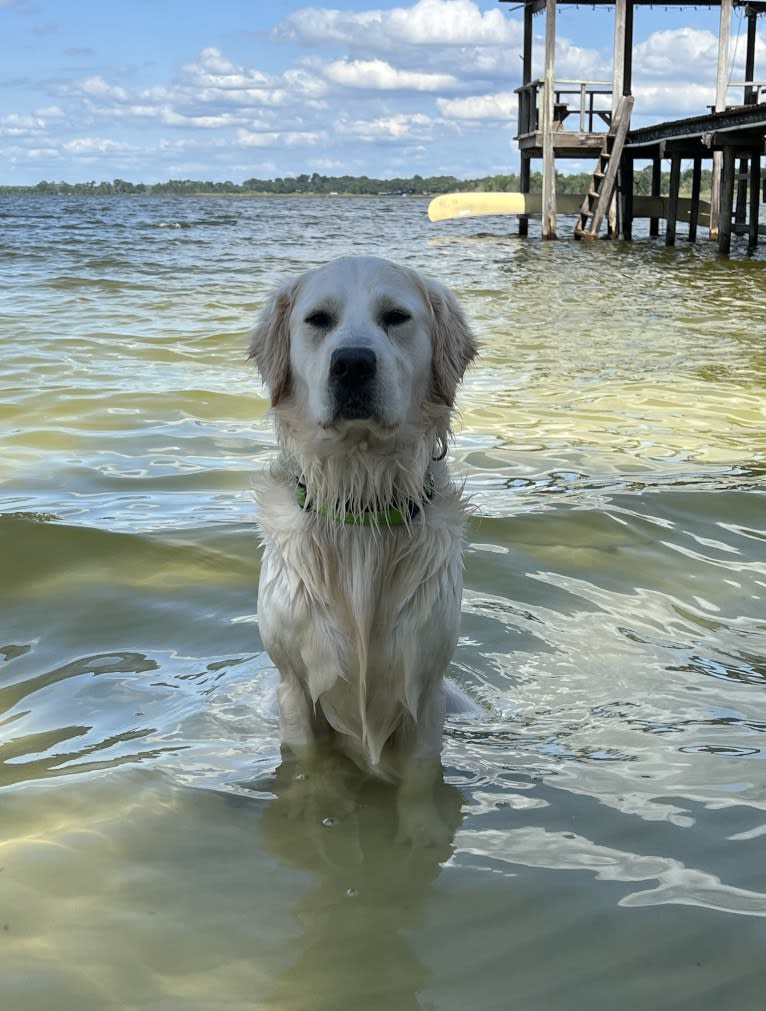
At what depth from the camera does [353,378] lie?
3.13 meters

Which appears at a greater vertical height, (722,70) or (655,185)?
(722,70)

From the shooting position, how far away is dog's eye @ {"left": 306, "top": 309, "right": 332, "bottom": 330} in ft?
11.1

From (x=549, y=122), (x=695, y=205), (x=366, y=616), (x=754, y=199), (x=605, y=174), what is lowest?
(x=366, y=616)

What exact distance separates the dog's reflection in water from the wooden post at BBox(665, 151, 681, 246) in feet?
80.3

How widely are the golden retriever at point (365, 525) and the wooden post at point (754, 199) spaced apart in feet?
67.8

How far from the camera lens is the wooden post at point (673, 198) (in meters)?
25.9

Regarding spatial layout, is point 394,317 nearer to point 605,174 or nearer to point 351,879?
point 351,879

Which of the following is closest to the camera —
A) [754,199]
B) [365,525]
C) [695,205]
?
[365,525]

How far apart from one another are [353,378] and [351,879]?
1.39 meters

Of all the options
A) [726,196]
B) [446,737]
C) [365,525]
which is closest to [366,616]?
[365,525]

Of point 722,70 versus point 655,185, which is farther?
point 655,185

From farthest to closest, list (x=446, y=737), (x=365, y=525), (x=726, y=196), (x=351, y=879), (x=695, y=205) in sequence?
(x=695, y=205) → (x=726, y=196) → (x=446, y=737) → (x=365, y=525) → (x=351, y=879)

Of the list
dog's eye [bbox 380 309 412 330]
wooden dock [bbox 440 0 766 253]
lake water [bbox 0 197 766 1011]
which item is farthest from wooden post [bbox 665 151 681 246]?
dog's eye [bbox 380 309 412 330]

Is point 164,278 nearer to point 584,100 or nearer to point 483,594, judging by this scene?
point 584,100
